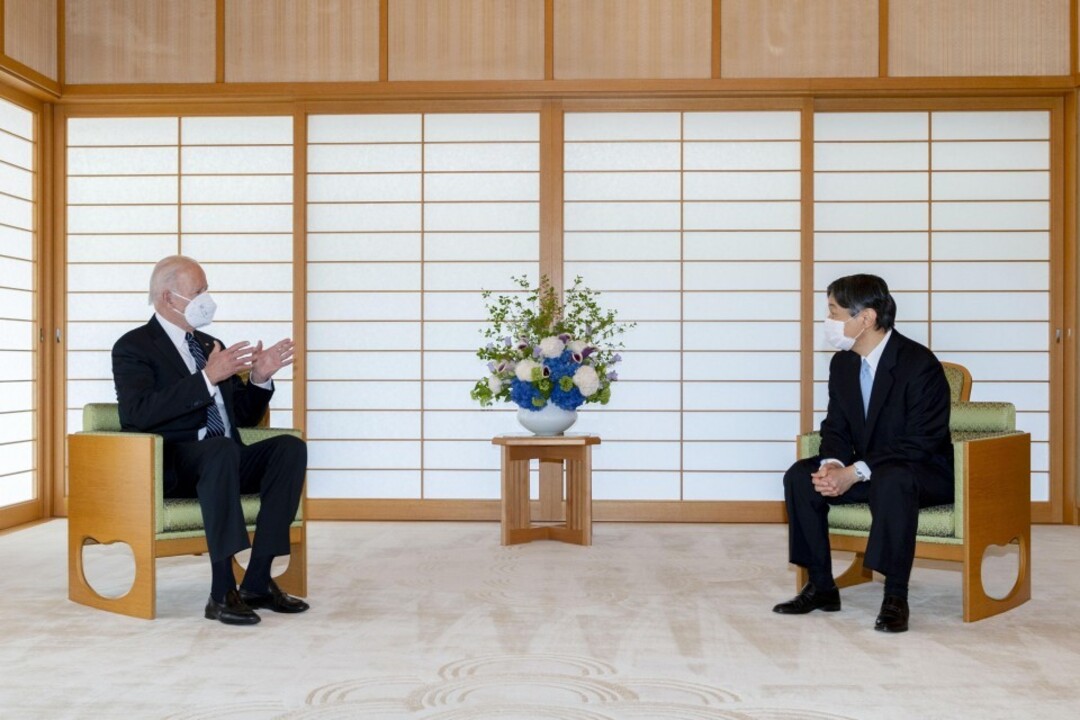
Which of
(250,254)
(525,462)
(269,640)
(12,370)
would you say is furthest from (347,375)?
(269,640)

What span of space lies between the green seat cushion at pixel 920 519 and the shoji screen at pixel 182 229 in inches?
122

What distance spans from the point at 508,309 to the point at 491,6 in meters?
1.51

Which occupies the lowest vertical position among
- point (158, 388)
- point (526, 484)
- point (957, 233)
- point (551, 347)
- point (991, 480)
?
point (526, 484)

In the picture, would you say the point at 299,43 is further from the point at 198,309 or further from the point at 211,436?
the point at 211,436

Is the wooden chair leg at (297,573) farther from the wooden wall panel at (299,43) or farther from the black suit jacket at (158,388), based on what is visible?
the wooden wall panel at (299,43)

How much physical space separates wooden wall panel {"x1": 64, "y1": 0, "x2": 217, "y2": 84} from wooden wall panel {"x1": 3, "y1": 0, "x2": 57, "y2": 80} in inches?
3.0

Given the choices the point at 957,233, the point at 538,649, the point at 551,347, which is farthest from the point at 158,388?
the point at 957,233

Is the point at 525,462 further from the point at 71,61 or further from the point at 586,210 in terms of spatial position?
the point at 71,61

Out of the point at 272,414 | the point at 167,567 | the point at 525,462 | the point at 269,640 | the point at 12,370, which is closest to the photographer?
the point at 269,640

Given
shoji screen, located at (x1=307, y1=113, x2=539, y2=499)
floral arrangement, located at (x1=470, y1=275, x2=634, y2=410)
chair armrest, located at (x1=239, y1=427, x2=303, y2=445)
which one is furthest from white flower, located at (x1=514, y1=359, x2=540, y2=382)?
chair armrest, located at (x1=239, y1=427, x2=303, y2=445)

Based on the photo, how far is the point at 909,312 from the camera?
534cm

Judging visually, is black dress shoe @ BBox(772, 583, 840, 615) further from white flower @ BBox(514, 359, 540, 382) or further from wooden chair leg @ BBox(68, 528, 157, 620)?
wooden chair leg @ BBox(68, 528, 157, 620)

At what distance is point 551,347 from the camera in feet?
15.1

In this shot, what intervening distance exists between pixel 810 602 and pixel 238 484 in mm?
1756
